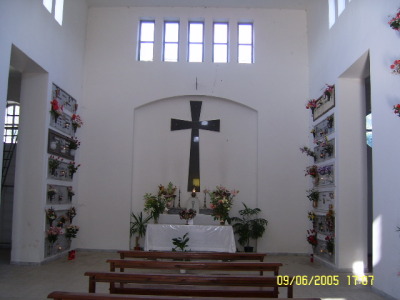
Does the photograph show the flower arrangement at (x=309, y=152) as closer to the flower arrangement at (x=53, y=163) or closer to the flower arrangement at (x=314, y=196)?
the flower arrangement at (x=314, y=196)

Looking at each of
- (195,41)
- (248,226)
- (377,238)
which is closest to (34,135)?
(195,41)

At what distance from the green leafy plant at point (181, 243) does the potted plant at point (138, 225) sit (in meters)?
2.27

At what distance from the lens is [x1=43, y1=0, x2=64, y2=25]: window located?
8852 millimetres

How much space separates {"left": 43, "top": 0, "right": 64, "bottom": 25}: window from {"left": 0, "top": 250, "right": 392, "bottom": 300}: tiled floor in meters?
5.20

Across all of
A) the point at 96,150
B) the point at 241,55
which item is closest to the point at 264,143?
the point at 241,55

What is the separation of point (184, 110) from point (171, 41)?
195 centimetres

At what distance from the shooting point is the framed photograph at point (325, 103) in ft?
29.1

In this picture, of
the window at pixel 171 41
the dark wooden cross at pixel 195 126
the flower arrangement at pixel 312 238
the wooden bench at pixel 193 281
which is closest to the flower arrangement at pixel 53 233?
the dark wooden cross at pixel 195 126

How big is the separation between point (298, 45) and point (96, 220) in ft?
22.7

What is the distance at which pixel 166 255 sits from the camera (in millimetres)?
5523

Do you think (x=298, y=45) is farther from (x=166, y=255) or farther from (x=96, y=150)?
(x=166, y=255)

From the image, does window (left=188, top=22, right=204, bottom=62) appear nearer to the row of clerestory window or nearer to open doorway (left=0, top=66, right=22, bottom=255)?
the row of clerestory window

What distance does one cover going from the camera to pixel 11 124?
12.0 metres
